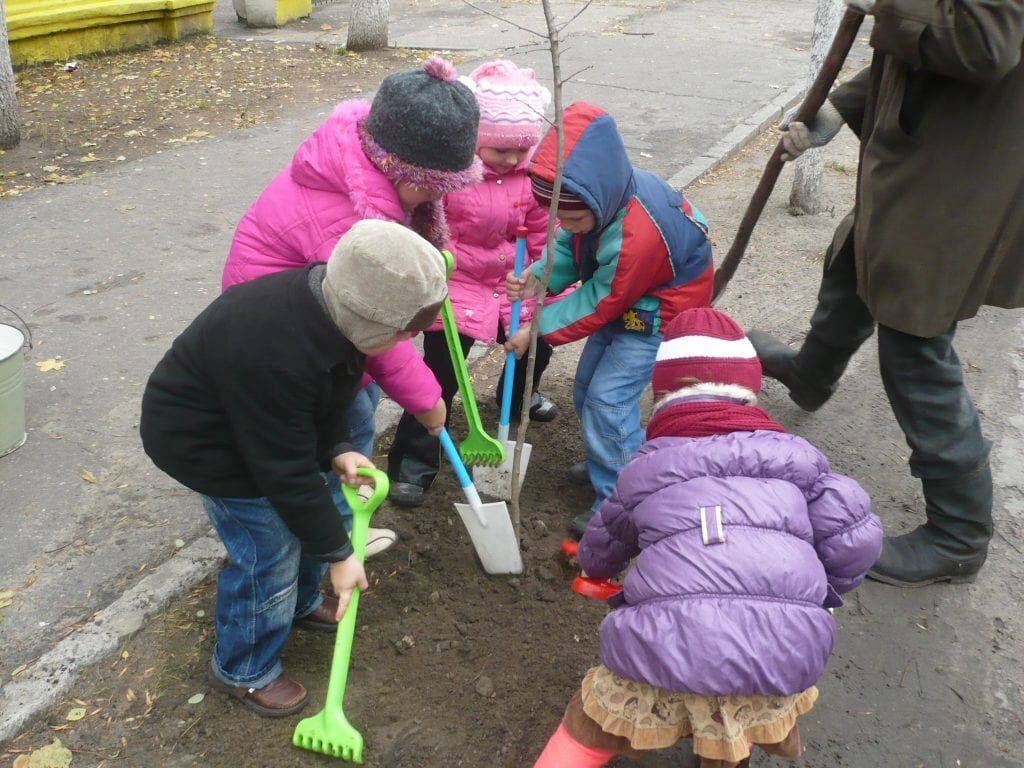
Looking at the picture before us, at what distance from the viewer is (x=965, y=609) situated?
2975mm

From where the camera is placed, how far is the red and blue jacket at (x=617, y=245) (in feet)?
8.73

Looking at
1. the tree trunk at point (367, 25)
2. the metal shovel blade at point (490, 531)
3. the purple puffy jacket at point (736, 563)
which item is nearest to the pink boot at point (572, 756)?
the purple puffy jacket at point (736, 563)

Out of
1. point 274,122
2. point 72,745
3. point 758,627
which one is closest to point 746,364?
point 758,627

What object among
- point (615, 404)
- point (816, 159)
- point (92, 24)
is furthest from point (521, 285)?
point (92, 24)

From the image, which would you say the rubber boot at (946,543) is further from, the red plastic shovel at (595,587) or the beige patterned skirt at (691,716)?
the beige patterned skirt at (691,716)

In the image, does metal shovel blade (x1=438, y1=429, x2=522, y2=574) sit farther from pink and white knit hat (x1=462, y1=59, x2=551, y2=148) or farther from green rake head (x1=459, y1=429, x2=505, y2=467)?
pink and white knit hat (x1=462, y1=59, x2=551, y2=148)

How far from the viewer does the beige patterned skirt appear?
1.86m

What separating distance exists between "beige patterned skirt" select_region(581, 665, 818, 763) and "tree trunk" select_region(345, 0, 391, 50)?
9.62 metres

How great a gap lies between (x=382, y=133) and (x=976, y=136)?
1605mm

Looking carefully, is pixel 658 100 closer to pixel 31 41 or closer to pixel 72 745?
pixel 31 41

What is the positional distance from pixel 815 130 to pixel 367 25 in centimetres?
821

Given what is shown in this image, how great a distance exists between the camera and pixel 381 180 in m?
2.49

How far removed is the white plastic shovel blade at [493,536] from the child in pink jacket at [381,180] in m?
0.41

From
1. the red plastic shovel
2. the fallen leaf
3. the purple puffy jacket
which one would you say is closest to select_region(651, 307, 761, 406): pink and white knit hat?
the purple puffy jacket
